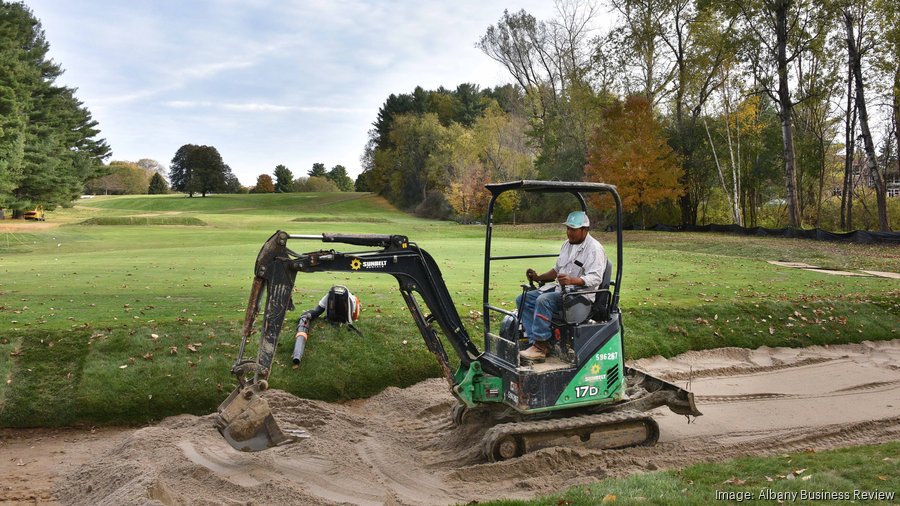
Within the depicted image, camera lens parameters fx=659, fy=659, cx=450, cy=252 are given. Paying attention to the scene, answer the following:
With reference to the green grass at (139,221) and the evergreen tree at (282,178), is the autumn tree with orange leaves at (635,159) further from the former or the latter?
the evergreen tree at (282,178)

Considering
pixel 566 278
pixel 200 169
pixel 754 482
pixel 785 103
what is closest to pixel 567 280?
pixel 566 278

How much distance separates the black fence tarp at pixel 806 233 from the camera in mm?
31047

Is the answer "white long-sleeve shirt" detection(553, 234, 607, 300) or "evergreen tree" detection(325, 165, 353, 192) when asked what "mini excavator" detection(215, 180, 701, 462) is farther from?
"evergreen tree" detection(325, 165, 353, 192)

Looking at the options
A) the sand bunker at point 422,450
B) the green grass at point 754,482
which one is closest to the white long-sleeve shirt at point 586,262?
the sand bunker at point 422,450

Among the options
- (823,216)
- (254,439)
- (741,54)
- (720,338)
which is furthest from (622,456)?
(823,216)

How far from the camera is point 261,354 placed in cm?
679

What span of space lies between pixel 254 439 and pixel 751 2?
40305mm

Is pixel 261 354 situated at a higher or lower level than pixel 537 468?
higher

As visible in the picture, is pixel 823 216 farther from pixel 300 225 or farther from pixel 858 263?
pixel 300 225

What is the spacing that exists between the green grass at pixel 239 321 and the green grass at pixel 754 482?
5071 mm

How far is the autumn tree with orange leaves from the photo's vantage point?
40.1m

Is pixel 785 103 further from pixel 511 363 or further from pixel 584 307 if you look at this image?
pixel 511 363

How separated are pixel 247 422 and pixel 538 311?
3501 millimetres

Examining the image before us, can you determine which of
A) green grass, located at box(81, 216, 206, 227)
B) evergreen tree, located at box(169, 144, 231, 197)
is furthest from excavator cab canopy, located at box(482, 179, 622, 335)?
evergreen tree, located at box(169, 144, 231, 197)
